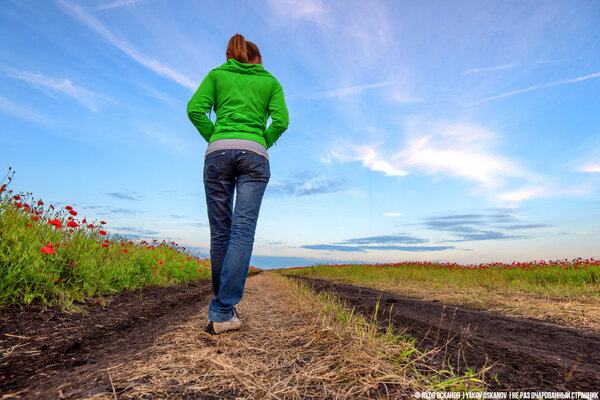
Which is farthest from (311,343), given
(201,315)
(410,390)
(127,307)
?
(127,307)

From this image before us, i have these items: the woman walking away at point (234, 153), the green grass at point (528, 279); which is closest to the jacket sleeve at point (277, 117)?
the woman walking away at point (234, 153)

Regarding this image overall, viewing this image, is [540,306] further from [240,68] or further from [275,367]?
[240,68]

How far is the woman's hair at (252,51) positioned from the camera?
3021 millimetres

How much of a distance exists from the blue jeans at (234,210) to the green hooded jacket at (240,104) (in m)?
0.25

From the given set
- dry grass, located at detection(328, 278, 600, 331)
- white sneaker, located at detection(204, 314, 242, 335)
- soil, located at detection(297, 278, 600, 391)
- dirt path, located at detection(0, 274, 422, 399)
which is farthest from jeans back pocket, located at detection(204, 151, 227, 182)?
dry grass, located at detection(328, 278, 600, 331)

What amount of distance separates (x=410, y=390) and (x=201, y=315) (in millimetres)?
2756

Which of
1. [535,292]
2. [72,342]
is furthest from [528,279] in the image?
[72,342]

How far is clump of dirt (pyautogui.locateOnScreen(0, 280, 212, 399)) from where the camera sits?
1.62 metres

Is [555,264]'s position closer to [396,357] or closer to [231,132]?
[396,357]

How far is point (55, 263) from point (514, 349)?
17.5ft

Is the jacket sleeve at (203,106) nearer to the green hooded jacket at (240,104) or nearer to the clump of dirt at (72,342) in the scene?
the green hooded jacket at (240,104)

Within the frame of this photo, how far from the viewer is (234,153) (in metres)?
2.57

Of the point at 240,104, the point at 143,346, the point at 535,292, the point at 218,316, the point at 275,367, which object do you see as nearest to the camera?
the point at 275,367

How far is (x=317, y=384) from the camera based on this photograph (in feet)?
5.25
